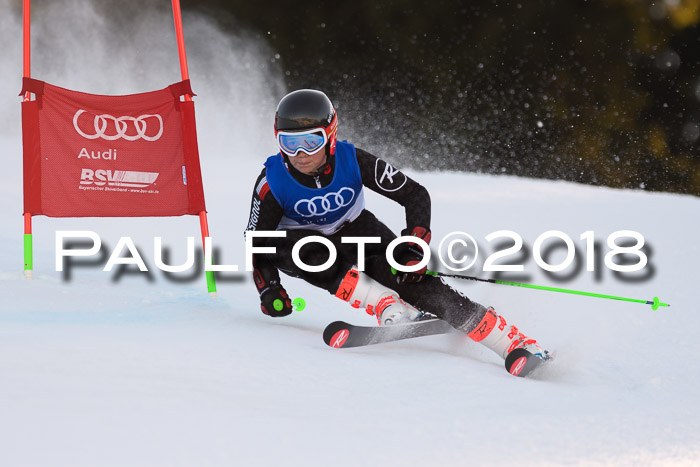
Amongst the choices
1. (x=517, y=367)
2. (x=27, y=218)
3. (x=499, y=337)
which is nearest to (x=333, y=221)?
(x=499, y=337)

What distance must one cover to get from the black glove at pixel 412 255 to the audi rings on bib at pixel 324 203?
0.87ft

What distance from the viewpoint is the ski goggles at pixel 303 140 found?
8.35ft

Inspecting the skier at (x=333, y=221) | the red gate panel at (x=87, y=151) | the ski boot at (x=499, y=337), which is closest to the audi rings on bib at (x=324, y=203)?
the skier at (x=333, y=221)

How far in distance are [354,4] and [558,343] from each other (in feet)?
38.2

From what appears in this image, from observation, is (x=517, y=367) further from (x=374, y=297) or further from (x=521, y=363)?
(x=374, y=297)

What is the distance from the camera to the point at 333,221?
2836mm

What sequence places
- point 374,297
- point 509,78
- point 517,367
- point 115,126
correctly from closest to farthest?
1. point 517,367
2. point 374,297
3. point 115,126
4. point 509,78

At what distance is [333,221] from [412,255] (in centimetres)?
37

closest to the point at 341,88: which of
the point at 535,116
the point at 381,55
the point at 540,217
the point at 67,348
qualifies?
the point at 381,55

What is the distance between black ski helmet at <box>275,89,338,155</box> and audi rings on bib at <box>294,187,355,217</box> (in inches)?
8.3

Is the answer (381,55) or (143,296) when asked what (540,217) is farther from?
(381,55)

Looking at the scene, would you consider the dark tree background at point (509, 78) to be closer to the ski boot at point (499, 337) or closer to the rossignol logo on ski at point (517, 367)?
the ski boot at point (499, 337)

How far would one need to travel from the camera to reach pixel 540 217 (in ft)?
18.2

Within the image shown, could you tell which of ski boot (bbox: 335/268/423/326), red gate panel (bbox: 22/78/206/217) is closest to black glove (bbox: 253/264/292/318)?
ski boot (bbox: 335/268/423/326)
